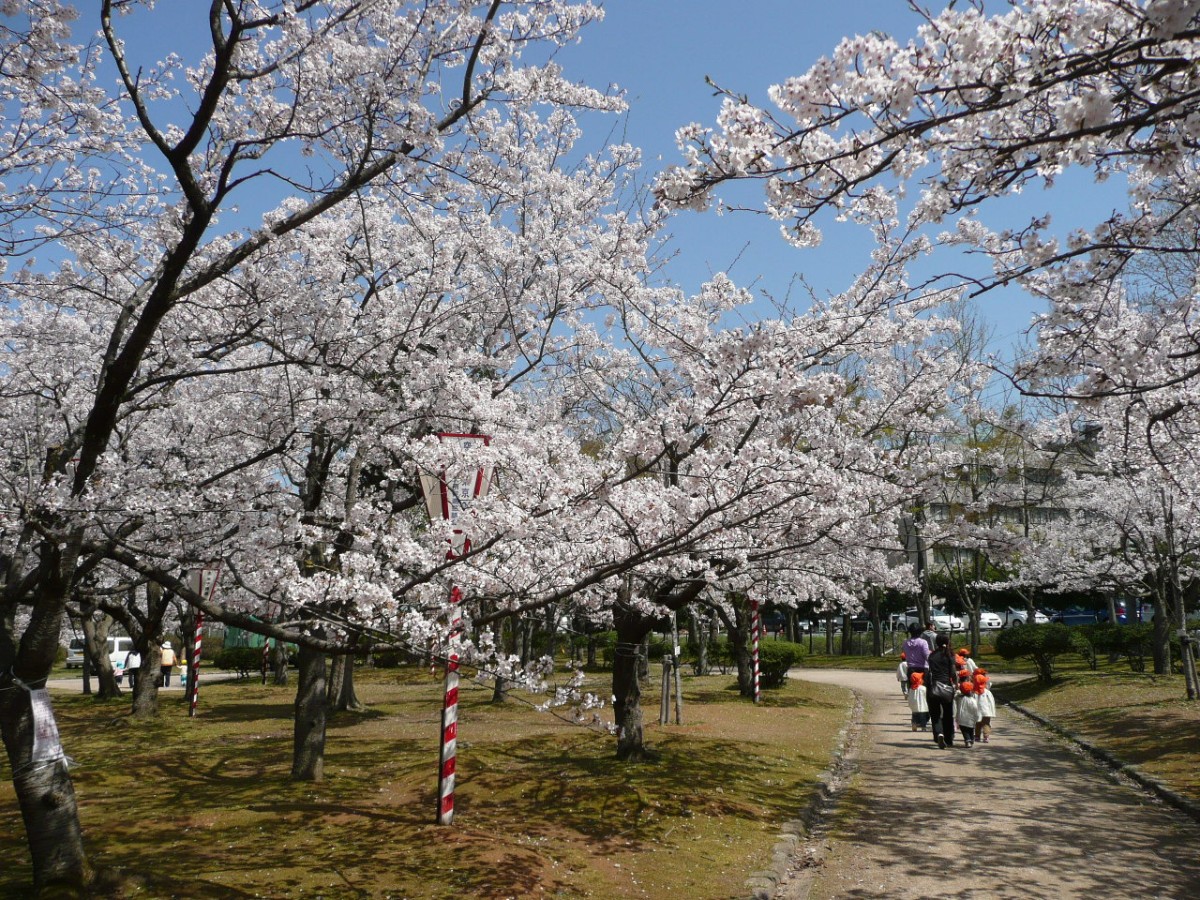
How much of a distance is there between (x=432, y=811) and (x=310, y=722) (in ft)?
7.44

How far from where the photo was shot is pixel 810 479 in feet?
21.0

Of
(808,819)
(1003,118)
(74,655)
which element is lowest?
(74,655)

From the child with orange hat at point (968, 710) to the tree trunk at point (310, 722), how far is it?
8652 millimetres

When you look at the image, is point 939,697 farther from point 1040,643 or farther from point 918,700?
point 1040,643

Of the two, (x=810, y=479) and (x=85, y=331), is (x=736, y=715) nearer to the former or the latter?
(x=810, y=479)

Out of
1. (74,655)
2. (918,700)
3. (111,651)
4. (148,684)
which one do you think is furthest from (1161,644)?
(74,655)

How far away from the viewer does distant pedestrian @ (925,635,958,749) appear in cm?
1211

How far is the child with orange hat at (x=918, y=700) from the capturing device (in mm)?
13391

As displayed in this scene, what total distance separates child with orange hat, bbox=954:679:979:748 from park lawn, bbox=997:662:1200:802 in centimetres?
161

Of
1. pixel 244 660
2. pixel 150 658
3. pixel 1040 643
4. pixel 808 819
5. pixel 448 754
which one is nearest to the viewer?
pixel 448 754

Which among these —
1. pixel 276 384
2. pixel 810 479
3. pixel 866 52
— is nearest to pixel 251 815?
pixel 276 384

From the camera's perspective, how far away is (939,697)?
12164mm

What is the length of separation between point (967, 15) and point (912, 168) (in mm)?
728

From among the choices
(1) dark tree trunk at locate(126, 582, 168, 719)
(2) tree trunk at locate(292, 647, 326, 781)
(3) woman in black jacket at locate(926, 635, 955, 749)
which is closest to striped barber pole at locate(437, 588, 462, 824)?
(2) tree trunk at locate(292, 647, 326, 781)
